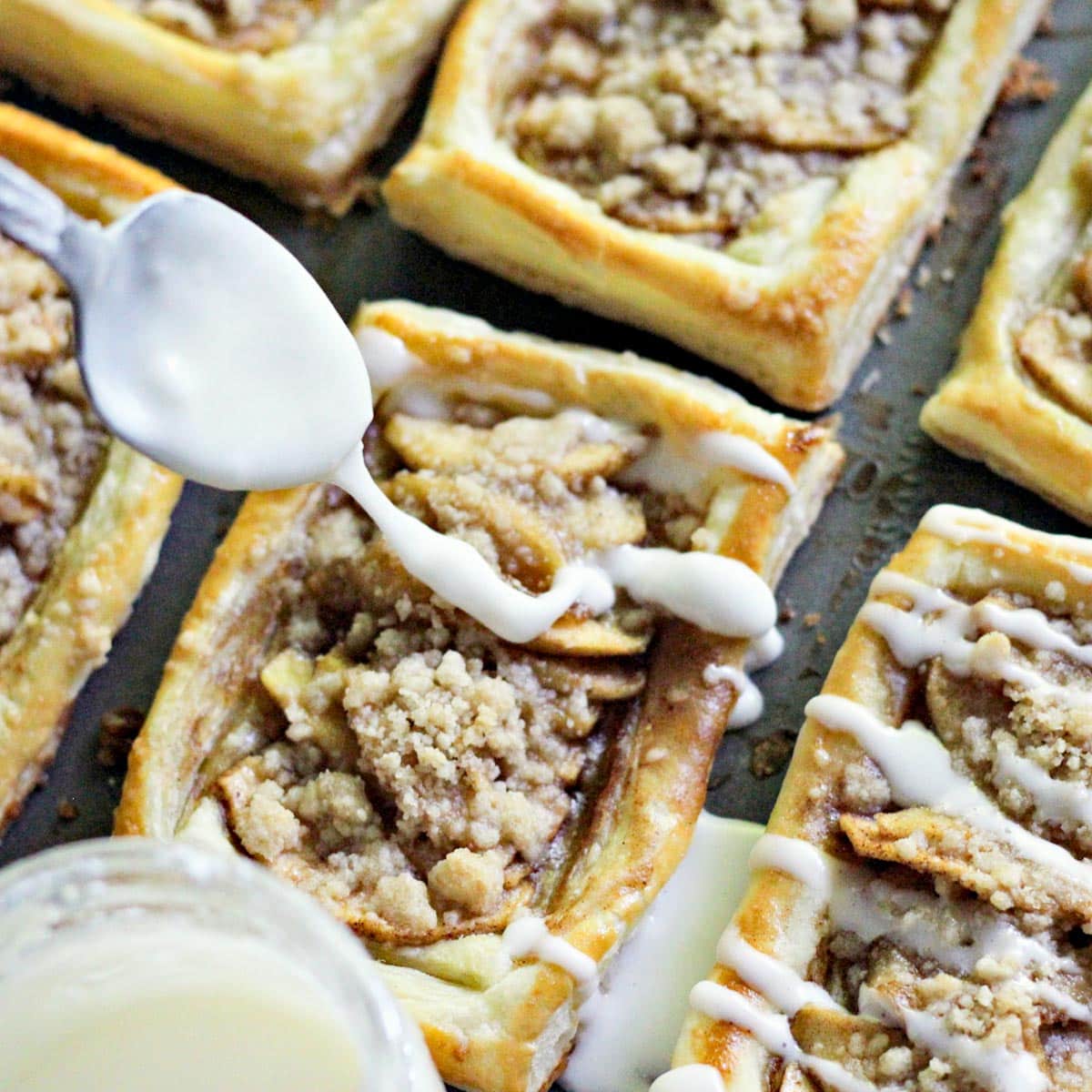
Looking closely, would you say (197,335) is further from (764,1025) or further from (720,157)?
(764,1025)

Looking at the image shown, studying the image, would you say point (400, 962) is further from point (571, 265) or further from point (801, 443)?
point (571, 265)

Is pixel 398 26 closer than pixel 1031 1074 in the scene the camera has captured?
No

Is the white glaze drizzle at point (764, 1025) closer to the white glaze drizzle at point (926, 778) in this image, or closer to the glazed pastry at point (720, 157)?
the white glaze drizzle at point (926, 778)

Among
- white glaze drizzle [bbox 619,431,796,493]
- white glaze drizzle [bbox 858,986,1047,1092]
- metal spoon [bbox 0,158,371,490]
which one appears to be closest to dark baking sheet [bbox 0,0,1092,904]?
white glaze drizzle [bbox 619,431,796,493]

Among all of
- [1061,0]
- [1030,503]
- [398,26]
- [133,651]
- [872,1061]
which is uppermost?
[1061,0]

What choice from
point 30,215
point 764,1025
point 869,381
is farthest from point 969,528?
point 30,215

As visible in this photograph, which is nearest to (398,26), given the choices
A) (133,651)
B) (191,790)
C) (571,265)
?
(571,265)
